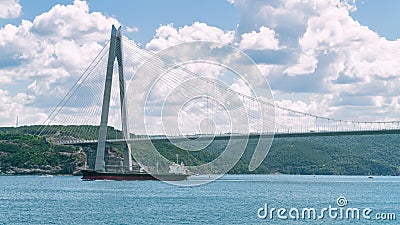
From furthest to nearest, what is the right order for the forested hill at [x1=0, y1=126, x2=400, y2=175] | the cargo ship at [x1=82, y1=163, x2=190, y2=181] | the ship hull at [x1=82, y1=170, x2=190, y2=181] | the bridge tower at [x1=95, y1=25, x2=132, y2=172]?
the forested hill at [x1=0, y1=126, x2=400, y2=175], the cargo ship at [x1=82, y1=163, x2=190, y2=181], the ship hull at [x1=82, y1=170, x2=190, y2=181], the bridge tower at [x1=95, y1=25, x2=132, y2=172]

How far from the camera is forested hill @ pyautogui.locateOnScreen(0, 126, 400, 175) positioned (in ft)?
382

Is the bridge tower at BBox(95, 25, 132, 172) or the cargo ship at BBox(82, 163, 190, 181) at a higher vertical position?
the bridge tower at BBox(95, 25, 132, 172)

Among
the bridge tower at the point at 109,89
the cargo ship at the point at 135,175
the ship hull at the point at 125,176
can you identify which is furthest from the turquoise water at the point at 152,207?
the cargo ship at the point at 135,175

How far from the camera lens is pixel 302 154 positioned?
5822 inches

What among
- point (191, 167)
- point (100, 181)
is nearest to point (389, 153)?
point (191, 167)

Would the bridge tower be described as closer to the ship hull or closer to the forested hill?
the ship hull

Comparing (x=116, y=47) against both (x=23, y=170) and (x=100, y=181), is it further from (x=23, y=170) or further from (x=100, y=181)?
(x=23, y=170)

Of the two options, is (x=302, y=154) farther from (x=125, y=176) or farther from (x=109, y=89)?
(x=109, y=89)

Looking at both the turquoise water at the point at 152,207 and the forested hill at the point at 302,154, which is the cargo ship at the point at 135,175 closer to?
the turquoise water at the point at 152,207

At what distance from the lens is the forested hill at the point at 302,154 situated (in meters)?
116

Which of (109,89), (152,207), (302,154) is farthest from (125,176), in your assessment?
(302,154)

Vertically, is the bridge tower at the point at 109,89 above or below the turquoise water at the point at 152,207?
above

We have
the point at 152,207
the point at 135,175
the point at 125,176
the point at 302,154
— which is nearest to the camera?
the point at 152,207

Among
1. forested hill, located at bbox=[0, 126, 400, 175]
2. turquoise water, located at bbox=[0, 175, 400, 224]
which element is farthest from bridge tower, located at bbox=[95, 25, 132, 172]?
forested hill, located at bbox=[0, 126, 400, 175]
